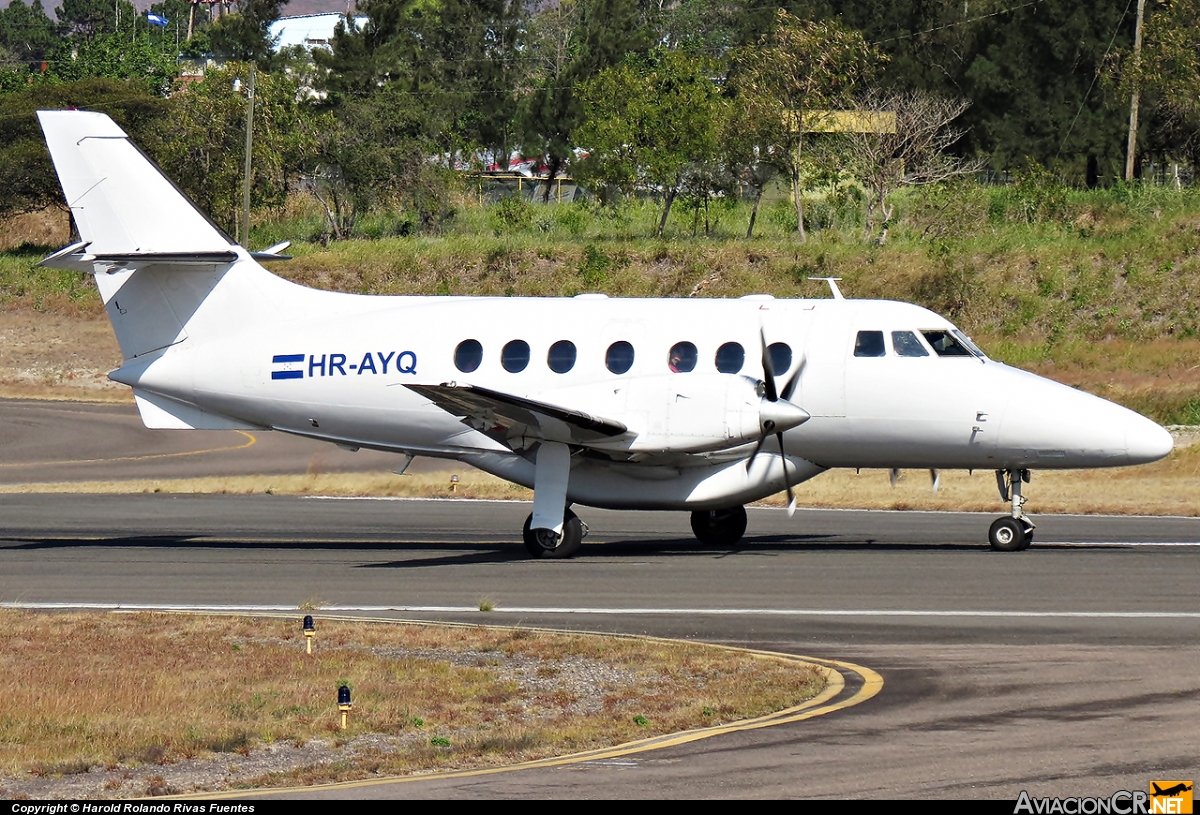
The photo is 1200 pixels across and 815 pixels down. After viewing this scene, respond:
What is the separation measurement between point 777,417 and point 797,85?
3637 cm

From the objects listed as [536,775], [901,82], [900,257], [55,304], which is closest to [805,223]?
→ [900,257]

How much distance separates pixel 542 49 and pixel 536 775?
90.2 m

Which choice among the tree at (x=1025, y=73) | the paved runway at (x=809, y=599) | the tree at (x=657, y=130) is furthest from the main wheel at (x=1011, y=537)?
the tree at (x=1025, y=73)

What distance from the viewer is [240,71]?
65.1m

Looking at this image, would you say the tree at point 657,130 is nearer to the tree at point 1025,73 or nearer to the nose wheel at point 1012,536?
the tree at point 1025,73

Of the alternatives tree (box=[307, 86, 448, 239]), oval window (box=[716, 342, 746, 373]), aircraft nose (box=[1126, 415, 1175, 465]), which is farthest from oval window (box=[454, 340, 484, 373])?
tree (box=[307, 86, 448, 239])

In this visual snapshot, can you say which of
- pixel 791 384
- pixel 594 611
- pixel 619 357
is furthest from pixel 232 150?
pixel 594 611

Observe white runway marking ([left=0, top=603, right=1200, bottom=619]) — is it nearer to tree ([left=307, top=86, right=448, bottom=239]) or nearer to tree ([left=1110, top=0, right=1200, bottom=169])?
tree ([left=1110, top=0, right=1200, bottom=169])

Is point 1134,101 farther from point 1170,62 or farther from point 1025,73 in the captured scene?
point 1025,73

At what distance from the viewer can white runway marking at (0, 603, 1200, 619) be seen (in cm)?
1476

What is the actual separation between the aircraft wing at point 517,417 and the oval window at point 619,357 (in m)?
1.08

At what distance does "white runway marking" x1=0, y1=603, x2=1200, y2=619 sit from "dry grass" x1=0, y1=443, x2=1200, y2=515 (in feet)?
40.1

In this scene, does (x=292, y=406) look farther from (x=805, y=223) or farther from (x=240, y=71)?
(x=240, y=71)

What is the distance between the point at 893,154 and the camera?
179ft
